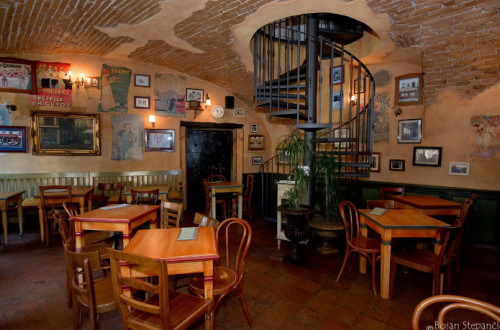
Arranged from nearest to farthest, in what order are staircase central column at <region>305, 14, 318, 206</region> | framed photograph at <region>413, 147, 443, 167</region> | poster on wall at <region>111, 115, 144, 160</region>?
1. staircase central column at <region>305, 14, 318, 206</region>
2. framed photograph at <region>413, 147, 443, 167</region>
3. poster on wall at <region>111, 115, 144, 160</region>

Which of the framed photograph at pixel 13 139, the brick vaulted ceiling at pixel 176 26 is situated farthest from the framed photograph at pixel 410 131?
the framed photograph at pixel 13 139

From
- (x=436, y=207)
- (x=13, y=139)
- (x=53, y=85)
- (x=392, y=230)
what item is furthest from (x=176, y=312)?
(x=53, y=85)

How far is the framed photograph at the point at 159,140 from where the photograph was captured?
6211 millimetres

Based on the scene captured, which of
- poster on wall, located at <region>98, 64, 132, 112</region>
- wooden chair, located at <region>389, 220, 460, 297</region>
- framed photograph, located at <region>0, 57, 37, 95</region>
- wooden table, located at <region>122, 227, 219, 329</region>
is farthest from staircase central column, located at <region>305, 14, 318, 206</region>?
framed photograph, located at <region>0, 57, 37, 95</region>

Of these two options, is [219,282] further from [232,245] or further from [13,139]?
[13,139]

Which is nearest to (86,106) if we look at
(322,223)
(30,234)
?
(30,234)

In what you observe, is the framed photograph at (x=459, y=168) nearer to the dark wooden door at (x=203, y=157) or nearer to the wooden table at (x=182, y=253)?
the wooden table at (x=182, y=253)

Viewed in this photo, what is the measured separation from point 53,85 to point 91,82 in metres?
0.70

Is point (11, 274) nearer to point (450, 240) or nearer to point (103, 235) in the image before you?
point (103, 235)

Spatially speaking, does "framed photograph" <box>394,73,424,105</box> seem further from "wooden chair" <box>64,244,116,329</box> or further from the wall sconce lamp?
"wooden chair" <box>64,244,116,329</box>

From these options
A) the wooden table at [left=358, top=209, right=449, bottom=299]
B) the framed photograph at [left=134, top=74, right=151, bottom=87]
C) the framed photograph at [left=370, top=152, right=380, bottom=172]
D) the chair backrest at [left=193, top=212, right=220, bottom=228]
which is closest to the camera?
the chair backrest at [left=193, top=212, right=220, bottom=228]

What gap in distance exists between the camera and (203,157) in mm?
7039

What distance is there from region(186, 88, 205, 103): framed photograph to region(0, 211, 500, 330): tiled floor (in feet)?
13.9

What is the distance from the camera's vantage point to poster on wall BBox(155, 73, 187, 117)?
6277 millimetres
